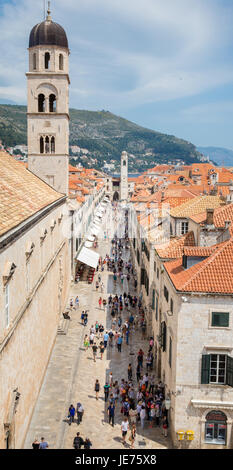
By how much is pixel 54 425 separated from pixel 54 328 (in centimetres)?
962

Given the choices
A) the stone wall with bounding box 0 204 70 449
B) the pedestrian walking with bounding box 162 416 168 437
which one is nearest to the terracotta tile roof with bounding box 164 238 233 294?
the pedestrian walking with bounding box 162 416 168 437

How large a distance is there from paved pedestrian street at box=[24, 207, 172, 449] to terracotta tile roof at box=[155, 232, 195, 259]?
7.15 meters

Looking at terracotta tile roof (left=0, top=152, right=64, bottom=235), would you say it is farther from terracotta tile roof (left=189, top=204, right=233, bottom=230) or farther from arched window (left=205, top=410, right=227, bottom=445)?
arched window (left=205, top=410, right=227, bottom=445)

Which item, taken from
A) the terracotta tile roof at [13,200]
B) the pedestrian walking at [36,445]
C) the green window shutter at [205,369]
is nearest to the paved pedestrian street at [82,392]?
the pedestrian walking at [36,445]

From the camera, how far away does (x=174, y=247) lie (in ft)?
89.6

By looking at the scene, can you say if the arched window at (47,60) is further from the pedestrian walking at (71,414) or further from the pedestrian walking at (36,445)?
the pedestrian walking at (36,445)

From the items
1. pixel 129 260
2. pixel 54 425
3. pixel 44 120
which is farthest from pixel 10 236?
pixel 129 260

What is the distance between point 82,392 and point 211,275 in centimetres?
A: 998

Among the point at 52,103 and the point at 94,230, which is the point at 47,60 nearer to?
the point at 52,103

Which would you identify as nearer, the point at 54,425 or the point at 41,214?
the point at 54,425

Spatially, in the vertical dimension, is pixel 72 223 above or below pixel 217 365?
above

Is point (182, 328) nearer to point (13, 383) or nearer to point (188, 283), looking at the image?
point (188, 283)

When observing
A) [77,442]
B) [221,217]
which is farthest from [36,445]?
[221,217]

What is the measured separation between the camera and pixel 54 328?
2875cm
